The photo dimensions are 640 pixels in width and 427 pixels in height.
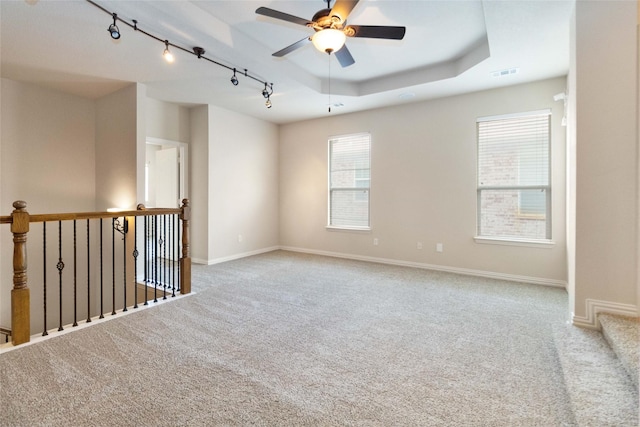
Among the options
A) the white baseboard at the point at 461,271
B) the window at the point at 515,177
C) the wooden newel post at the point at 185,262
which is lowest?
the white baseboard at the point at 461,271

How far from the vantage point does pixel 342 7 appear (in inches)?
84.0

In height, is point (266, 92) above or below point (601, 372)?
above

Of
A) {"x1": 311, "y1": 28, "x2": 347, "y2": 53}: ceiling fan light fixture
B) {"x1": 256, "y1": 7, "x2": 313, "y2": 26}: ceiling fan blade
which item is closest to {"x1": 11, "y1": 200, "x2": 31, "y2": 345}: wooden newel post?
{"x1": 256, "y1": 7, "x2": 313, "y2": 26}: ceiling fan blade

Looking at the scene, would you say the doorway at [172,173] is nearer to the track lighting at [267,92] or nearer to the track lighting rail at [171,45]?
the track lighting at [267,92]

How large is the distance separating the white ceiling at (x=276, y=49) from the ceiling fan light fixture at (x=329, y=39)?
17.5 inches

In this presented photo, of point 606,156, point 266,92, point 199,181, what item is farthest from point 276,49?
point 606,156

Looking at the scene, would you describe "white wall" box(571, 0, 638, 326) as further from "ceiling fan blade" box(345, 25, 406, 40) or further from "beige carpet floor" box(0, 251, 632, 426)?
"ceiling fan blade" box(345, 25, 406, 40)

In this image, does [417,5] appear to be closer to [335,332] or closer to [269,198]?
[335,332]

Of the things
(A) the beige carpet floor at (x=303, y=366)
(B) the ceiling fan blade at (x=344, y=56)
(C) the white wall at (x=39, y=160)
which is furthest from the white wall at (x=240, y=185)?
(B) the ceiling fan blade at (x=344, y=56)

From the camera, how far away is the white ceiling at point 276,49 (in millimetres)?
2699

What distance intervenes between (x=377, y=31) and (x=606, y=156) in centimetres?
208

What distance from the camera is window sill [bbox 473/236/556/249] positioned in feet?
13.3

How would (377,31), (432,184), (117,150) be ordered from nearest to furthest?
(377,31)
(117,150)
(432,184)

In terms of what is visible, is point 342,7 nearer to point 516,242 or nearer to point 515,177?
point 515,177
